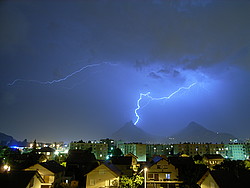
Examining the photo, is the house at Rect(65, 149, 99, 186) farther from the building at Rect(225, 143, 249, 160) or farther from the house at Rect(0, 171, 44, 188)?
the building at Rect(225, 143, 249, 160)

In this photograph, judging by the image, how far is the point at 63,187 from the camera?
2356cm

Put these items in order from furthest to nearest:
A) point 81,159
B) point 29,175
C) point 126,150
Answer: point 126,150 < point 81,159 < point 29,175

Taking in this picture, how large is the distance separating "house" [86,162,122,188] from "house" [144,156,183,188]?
609 centimetres

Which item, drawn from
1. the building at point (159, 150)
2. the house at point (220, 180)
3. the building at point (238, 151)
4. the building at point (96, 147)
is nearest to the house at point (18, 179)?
the house at point (220, 180)

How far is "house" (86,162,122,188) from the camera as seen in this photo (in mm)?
24516

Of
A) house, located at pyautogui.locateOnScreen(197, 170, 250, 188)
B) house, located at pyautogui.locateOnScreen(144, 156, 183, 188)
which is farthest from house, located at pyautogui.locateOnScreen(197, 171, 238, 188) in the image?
house, located at pyautogui.locateOnScreen(144, 156, 183, 188)

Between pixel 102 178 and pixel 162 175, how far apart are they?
942 cm

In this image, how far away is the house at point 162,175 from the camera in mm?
28734

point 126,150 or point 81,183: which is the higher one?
point 126,150

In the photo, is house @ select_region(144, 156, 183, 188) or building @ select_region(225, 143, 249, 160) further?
building @ select_region(225, 143, 249, 160)

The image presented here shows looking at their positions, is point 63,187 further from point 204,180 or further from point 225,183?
point 225,183

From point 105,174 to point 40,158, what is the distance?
85.8ft

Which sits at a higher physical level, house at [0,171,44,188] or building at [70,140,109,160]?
building at [70,140,109,160]

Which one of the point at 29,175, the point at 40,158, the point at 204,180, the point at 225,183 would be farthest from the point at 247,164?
the point at 40,158
